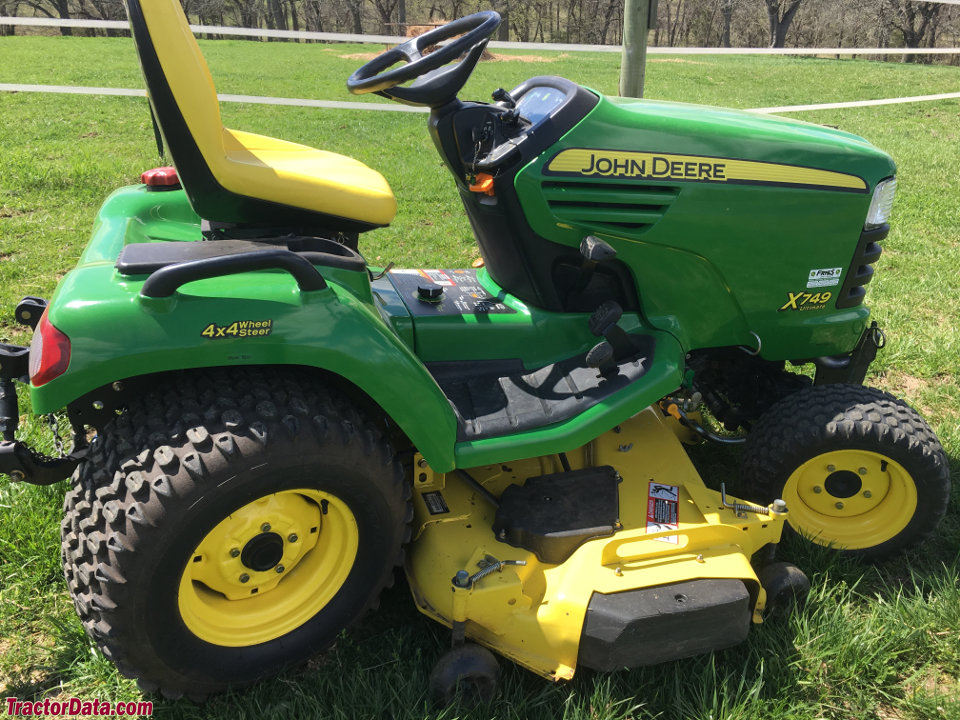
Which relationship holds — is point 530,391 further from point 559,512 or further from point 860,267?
point 860,267

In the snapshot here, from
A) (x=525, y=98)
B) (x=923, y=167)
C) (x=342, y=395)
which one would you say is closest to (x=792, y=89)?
(x=923, y=167)

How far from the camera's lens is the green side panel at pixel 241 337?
1.67 m

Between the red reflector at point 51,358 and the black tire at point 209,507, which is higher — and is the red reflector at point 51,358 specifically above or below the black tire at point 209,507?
above

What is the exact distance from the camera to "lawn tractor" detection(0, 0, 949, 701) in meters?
1.77

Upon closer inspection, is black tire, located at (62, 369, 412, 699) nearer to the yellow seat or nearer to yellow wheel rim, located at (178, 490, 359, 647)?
yellow wheel rim, located at (178, 490, 359, 647)

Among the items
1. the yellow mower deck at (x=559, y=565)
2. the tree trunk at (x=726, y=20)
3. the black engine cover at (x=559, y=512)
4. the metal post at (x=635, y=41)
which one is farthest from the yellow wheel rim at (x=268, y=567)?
the tree trunk at (x=726, y=20)

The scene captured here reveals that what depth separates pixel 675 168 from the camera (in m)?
2.30

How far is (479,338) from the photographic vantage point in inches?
95.7

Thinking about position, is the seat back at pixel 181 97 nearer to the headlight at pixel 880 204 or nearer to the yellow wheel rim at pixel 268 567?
the yellow wheel rim at pixel 268 567

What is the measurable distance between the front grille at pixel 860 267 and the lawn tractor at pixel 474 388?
0.9 inches

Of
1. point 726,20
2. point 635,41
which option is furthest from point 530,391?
point 726,20

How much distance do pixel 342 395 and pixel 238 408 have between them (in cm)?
29

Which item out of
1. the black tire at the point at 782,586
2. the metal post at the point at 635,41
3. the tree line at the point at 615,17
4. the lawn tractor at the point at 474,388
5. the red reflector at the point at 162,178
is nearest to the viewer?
the lawn tractor at the point at 474,388

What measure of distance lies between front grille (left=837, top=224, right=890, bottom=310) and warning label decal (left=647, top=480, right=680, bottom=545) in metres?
0.96
